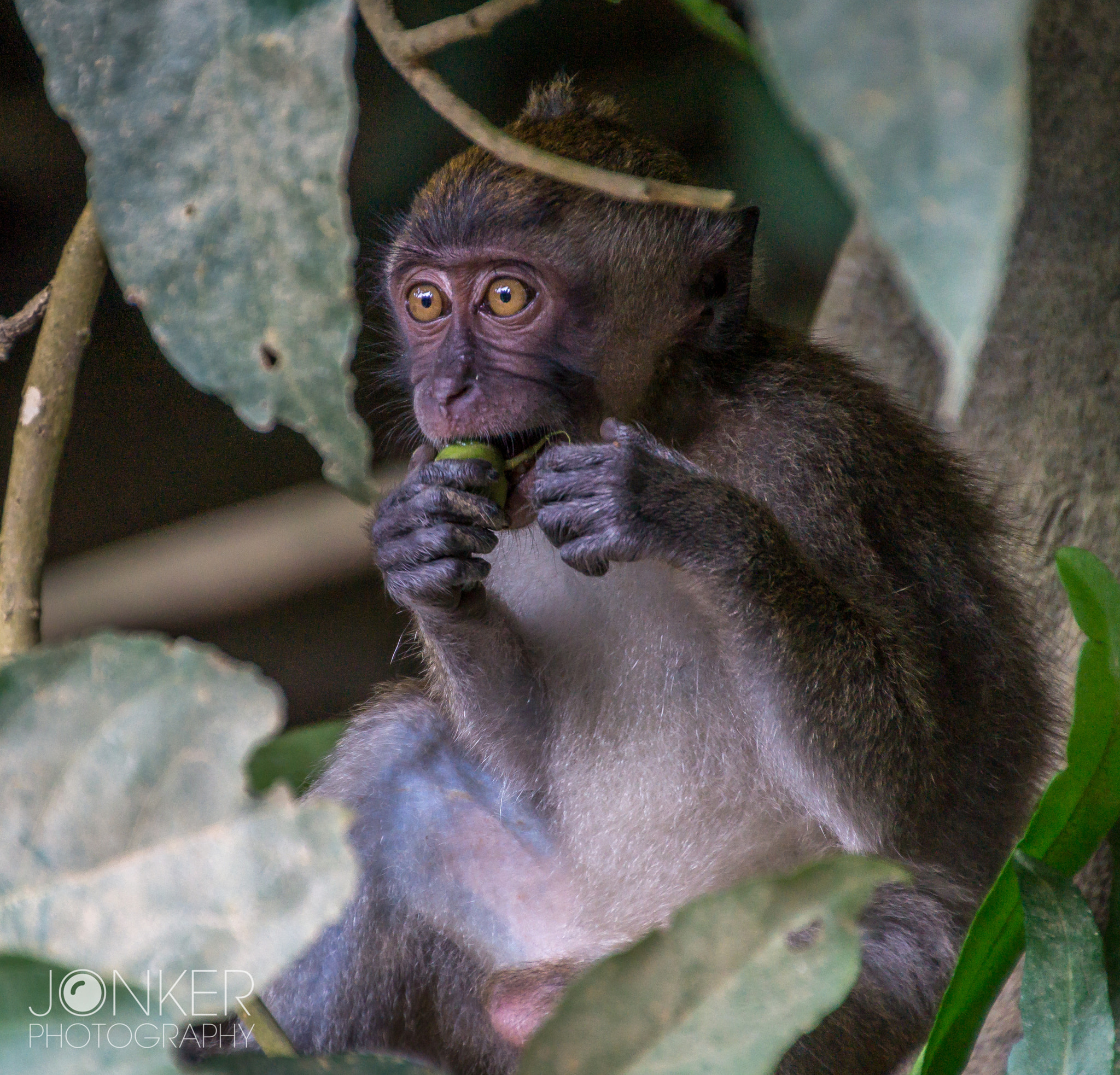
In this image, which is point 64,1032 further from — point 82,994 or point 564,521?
point 564,521

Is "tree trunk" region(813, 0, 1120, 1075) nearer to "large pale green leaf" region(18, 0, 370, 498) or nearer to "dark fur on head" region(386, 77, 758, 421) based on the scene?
"dark fur on head" region(386, 77, 758, 421)

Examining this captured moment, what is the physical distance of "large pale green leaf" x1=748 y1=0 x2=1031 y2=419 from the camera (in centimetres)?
66

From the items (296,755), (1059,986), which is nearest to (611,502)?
(1059,986)

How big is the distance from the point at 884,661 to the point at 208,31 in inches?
70.8

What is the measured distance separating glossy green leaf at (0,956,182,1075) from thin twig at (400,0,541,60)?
0.92m

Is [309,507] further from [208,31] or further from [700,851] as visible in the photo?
[208,31]

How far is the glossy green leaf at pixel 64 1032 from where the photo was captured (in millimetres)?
891

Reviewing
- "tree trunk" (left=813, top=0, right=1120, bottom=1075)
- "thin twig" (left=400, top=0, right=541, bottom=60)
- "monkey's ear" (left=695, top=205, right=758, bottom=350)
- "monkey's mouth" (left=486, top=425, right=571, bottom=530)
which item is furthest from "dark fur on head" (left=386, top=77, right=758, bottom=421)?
"thin twig" (left=400, top=0, right=541, bottom=60)

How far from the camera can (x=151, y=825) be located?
96 centimetres

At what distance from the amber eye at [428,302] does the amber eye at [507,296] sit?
0.14m

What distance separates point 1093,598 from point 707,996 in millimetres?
1070

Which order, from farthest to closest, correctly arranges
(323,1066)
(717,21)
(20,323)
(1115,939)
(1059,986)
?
(1115,939), (20,323), (1059,986), (717,21), (323,1066)

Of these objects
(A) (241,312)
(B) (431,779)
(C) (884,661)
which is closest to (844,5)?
(A) (241,312)

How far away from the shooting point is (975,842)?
2.70m
